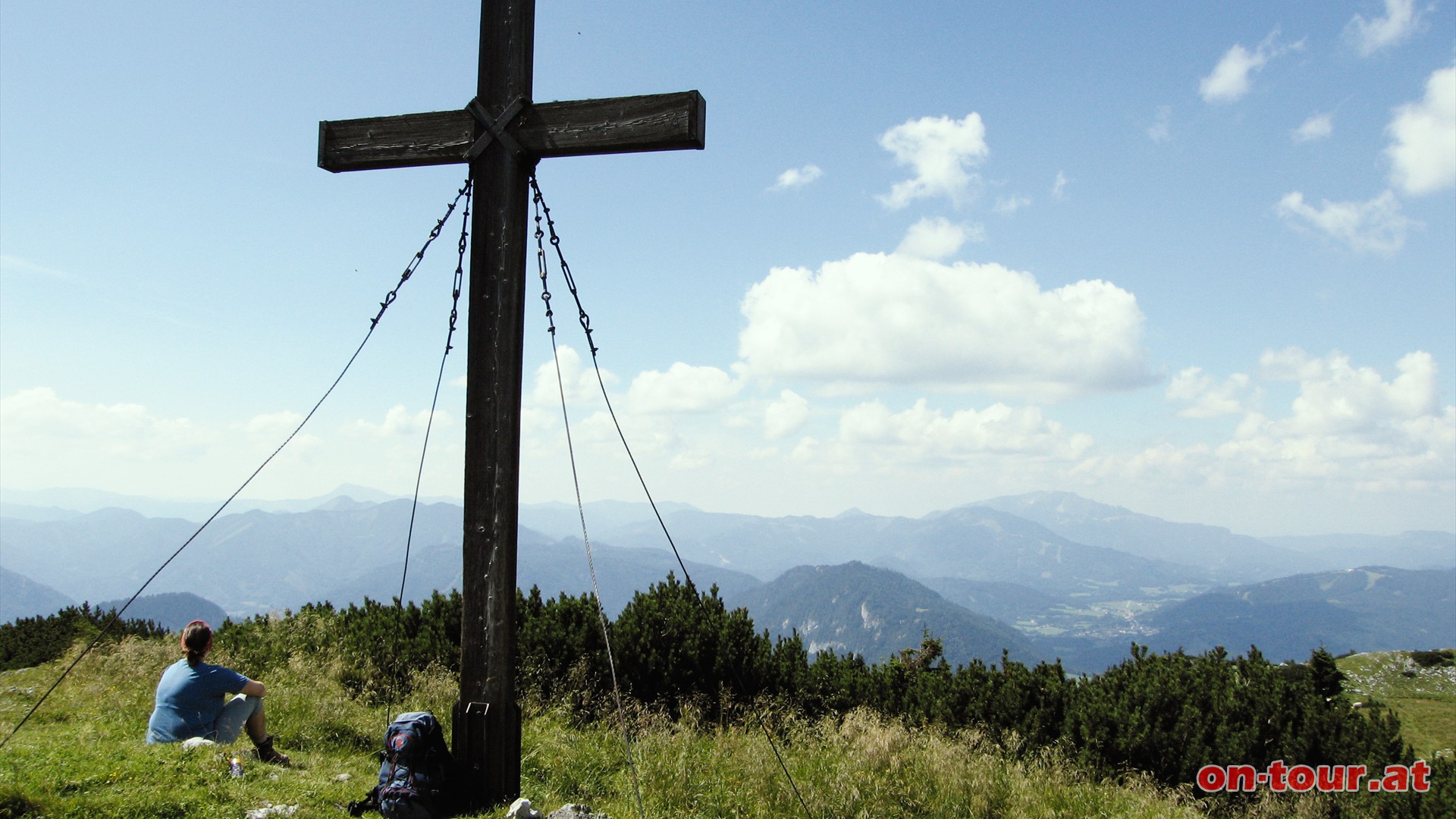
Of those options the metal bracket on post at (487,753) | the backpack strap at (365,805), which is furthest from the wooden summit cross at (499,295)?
the backpack strap at (365,805)

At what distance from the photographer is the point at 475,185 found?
18.0 ft

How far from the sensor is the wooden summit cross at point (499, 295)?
513cm

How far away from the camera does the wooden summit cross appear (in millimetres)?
5133

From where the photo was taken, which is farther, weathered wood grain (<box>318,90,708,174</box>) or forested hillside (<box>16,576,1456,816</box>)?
forested hillside (<box>16,576,1456,816</box>)

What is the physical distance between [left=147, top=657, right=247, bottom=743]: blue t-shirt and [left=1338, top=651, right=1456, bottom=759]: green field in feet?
147

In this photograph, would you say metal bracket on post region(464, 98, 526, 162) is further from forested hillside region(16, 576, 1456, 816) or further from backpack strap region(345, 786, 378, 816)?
forested hillside region(16, 576, 1456, 816)

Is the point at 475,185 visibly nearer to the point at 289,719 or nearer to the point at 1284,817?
the point at 289,719

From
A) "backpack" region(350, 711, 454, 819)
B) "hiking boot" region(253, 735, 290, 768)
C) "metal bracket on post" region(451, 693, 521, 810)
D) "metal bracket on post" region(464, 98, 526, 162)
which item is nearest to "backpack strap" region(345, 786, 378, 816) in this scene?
"backpack" region(350, 711, 454, 819)

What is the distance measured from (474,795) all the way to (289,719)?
327cm

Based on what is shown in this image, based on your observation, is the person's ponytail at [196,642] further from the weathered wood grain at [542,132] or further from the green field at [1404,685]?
the green field at [1404,685]

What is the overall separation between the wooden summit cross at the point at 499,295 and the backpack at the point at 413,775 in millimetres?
157

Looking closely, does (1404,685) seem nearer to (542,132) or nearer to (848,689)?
(848,689)

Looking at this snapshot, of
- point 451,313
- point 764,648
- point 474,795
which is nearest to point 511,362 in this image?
point 451,313

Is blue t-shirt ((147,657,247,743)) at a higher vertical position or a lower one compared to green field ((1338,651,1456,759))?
higher
